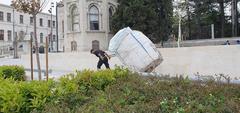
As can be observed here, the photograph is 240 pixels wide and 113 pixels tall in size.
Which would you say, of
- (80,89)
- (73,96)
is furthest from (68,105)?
(80,89)

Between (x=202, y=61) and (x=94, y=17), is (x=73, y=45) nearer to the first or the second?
(x=94, y=17)

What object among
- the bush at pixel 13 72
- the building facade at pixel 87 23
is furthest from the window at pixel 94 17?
the bush at pixel 13 72

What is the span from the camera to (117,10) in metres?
33.1

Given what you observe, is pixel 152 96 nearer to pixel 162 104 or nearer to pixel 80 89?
pixel 162 104

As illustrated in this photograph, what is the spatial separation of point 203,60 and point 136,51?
10.8 ft

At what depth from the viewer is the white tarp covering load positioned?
16.9 m

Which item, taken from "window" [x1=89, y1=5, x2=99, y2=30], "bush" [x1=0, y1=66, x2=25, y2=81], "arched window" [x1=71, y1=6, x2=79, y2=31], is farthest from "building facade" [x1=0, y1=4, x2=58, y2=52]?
"bush" [x1=0, y1=66, x2=25, y2=81]

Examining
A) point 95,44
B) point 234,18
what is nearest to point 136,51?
point 95,44

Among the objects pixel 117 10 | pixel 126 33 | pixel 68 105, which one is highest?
pixel 117 10

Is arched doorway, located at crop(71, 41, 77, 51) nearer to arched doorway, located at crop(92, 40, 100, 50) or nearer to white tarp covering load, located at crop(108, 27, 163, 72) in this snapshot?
arched doorway, located at crop(92, 40, 100, 50)

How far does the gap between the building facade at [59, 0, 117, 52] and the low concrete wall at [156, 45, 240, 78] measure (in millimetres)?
15622

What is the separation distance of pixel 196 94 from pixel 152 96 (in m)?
0.82

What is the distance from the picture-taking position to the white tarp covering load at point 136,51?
A: 16.9 m

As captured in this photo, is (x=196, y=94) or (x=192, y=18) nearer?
(x=196, y=94)
